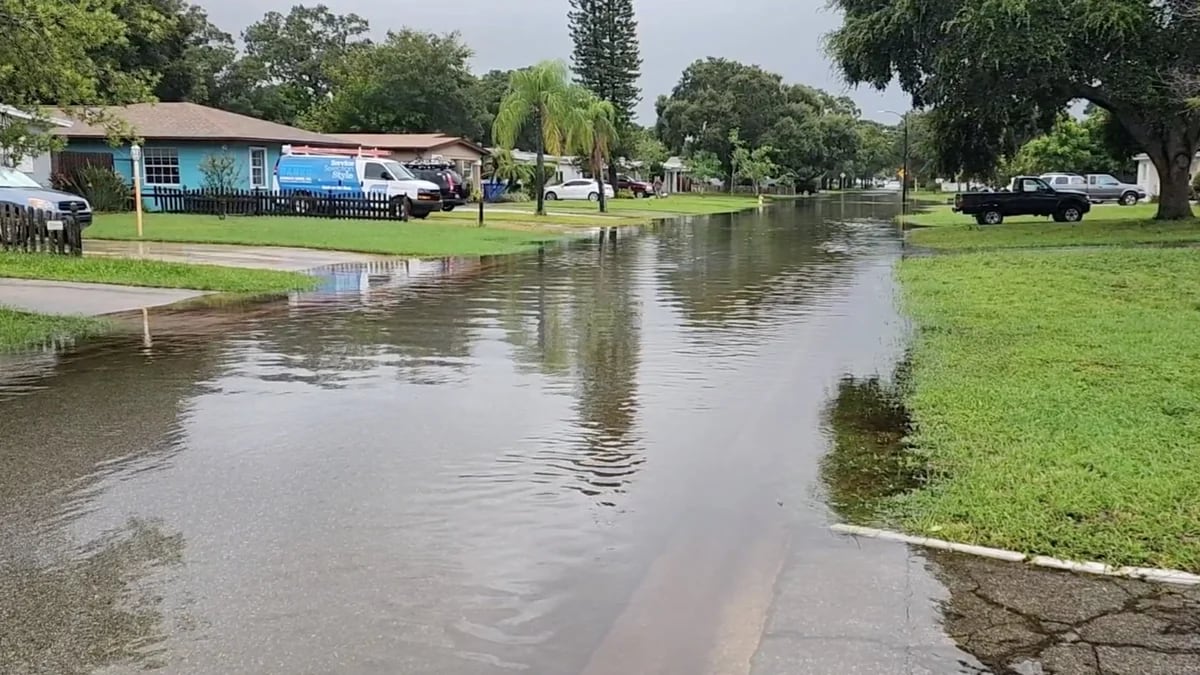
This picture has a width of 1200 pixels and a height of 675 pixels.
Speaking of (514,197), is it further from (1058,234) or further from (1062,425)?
(1062,425)

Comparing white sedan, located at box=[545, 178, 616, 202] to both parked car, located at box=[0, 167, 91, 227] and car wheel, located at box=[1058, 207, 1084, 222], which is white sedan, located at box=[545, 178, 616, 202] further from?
parked car, located at box=[0, 167, 91, 227]

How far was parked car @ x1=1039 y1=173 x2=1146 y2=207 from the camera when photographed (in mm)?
50372

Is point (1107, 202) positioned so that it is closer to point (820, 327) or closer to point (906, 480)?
point (820, 327)

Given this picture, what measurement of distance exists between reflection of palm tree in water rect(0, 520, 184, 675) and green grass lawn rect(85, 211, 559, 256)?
58.2 ft

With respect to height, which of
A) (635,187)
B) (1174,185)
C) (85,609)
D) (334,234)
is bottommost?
(85,609)

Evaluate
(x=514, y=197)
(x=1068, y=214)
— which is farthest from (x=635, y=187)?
(x=1068, y=214)

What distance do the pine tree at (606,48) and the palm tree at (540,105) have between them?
36.6 meters

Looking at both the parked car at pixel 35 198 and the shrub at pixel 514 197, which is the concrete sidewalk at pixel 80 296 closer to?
the parked car at pixel 35 198

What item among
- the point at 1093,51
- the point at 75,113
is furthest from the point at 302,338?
the point at 1093,51

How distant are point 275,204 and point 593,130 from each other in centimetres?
1551

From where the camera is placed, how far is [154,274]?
1678 cm

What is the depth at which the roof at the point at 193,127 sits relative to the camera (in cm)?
3644

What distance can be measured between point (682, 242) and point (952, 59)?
8.17m

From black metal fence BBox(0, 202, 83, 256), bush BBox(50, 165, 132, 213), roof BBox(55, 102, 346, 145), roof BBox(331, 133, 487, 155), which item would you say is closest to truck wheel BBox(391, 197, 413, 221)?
roof BBox(55, 102, 346, 145)
